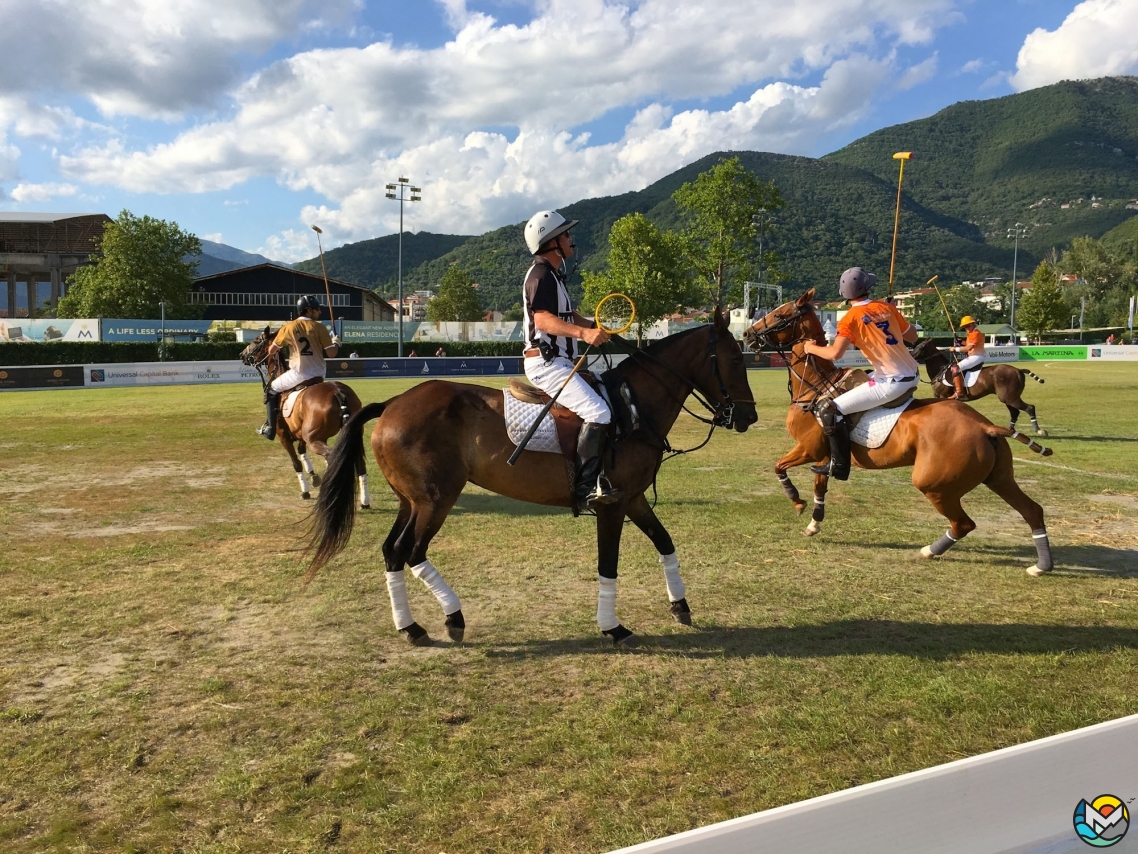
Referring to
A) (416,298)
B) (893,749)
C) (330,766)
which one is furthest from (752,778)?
(416,298)

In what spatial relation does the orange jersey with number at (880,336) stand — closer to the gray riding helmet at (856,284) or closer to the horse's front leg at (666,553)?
the gray riding helmet at (856,284)

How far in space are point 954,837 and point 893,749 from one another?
3.87 feet

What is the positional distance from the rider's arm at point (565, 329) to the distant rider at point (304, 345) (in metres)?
5.74

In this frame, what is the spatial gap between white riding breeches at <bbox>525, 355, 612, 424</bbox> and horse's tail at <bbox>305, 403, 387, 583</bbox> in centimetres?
121

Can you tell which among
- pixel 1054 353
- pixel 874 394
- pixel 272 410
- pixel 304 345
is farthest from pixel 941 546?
pixel 1054 353

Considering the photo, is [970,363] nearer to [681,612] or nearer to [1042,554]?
[1042,554]

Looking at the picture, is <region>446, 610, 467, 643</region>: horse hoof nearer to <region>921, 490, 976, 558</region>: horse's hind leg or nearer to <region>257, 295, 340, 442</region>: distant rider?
<region>921, 490, 976, 558</region>: horse's hind leg

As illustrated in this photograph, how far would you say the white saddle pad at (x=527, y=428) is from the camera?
5.49m

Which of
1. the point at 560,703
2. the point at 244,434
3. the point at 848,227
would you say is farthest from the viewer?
the point at 848,227

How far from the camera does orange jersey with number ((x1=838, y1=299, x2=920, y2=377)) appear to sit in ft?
23.8

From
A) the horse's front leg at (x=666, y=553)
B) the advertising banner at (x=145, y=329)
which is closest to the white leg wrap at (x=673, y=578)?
the horse's front leg at (x=666, y=553)

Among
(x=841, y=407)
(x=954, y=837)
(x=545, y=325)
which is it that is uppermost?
(x=545, y=325)

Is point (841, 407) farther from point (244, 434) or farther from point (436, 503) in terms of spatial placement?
point (244, 434)

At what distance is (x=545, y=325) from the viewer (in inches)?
208
